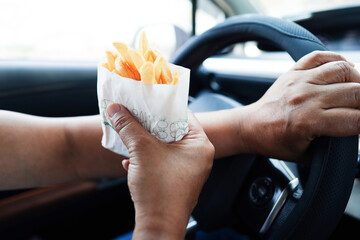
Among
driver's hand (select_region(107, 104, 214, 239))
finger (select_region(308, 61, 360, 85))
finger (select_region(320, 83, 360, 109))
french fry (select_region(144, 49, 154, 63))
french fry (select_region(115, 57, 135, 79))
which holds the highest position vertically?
french fry (select_region(144, 49, 154, 63))

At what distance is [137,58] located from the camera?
0.45m

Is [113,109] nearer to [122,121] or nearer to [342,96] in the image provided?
[122,121]

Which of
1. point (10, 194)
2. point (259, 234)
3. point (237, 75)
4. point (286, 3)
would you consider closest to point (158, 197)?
point (259, 234)

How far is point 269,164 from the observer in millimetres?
716

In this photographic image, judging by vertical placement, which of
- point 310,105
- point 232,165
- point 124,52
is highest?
point 124,52

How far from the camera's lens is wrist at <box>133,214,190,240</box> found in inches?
17.4

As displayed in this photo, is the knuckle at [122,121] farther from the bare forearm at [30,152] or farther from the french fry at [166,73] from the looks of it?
the bare forearm at [30,152]

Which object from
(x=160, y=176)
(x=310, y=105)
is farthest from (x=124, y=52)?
(x=310, y=105)

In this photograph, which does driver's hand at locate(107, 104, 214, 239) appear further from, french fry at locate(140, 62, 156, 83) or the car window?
the car window

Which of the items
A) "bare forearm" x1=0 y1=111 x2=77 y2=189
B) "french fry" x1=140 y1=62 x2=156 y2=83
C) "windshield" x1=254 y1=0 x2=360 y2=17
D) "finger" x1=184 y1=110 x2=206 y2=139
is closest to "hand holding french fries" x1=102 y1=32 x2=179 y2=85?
"french fry" x1=140 y1=62 x2=156 y2=83

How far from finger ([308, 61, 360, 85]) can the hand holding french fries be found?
0.87 feet

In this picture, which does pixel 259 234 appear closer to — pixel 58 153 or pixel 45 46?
pixel 58 153

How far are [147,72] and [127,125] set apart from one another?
11 cm

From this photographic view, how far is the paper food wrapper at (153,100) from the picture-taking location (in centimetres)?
47
